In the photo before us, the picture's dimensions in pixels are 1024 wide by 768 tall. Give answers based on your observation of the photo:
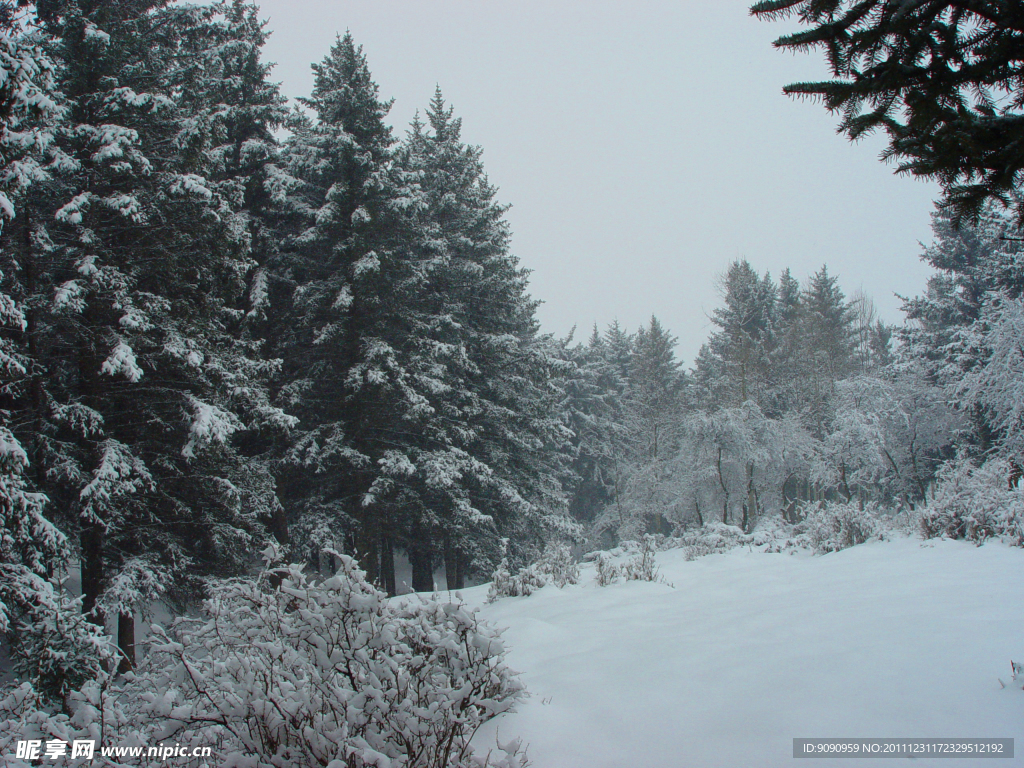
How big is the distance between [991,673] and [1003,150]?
2.71 metres

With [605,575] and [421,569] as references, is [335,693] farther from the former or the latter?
[421,569]

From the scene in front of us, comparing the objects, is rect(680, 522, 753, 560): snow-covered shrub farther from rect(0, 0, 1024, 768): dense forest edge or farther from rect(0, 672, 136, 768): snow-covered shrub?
rect(0, 672, 136, 768): snow-covered shrub

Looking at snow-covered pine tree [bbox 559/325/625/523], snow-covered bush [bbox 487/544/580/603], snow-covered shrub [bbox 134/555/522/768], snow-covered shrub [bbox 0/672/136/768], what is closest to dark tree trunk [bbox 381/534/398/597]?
snow-covered bush [bbox 487/544/580/603]

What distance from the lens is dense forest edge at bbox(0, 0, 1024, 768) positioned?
2639 millimetres

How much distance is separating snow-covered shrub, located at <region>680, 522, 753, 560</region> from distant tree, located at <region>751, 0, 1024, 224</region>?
9.34m

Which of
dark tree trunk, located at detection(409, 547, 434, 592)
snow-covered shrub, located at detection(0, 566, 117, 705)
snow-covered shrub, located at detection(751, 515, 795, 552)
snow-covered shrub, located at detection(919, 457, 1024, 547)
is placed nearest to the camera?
snow-covered shrub, located at detection(0, 566, 117, 705)

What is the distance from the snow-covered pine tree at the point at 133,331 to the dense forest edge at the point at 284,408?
6 centimetres

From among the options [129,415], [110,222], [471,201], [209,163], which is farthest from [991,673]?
[471,201]

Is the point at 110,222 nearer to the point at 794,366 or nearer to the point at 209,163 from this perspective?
the point at 209,163

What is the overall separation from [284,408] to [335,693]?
12055 millimetres

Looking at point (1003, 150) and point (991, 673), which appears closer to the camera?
point (1003, 150)

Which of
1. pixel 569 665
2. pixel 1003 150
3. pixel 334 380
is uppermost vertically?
pixel 334 380

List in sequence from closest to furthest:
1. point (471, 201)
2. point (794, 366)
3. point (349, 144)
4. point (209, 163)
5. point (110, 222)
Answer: point (110, 222) → point (209, 163) → point (349, 144) → point (471, 201) → point (794, 366)

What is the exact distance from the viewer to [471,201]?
18.7m
